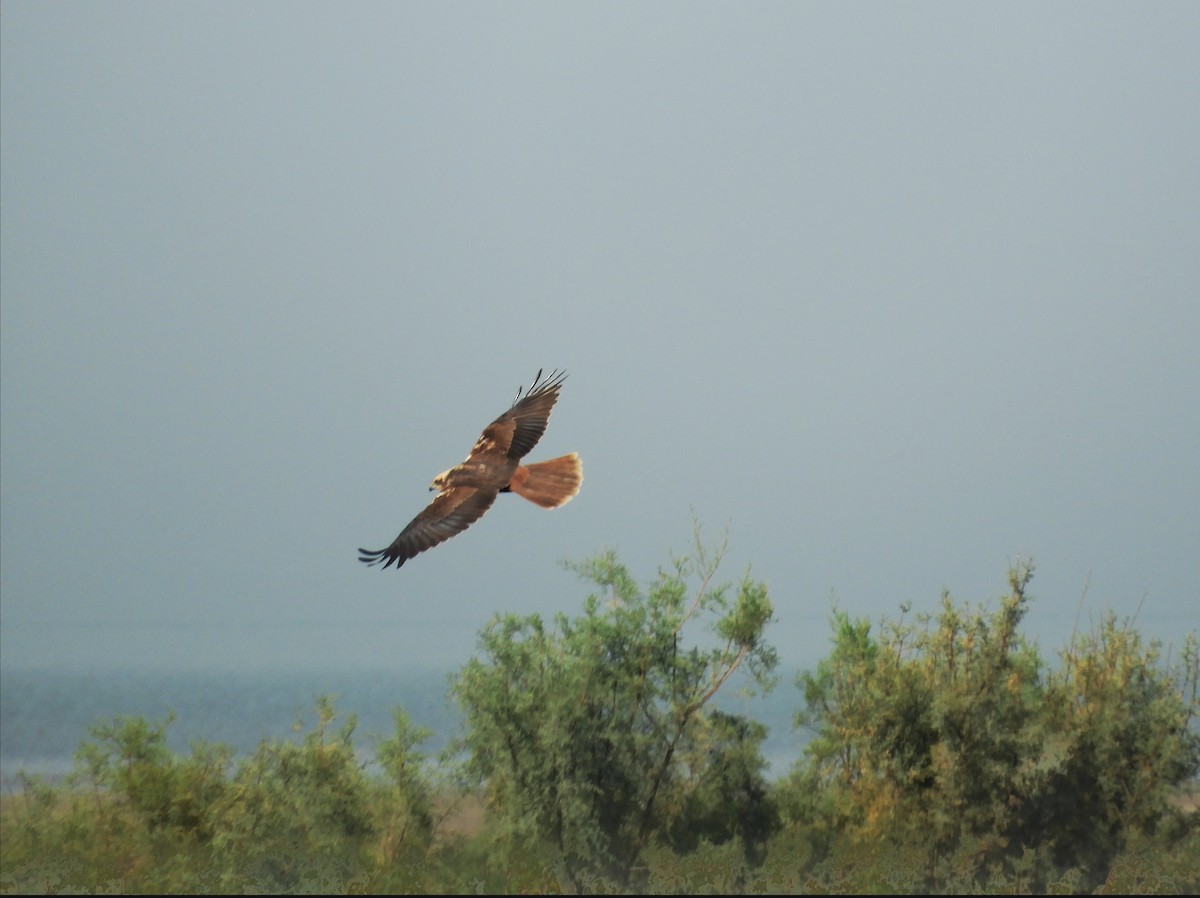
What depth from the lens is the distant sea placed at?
10.2 metres

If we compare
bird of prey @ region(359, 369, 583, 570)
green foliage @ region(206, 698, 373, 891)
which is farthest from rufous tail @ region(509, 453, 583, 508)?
green foliage @ region(206, 698, 373, 891)

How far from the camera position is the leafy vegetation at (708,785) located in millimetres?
9523

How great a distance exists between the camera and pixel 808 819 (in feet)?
32.9

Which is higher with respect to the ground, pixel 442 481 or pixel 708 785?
pixel 442 481

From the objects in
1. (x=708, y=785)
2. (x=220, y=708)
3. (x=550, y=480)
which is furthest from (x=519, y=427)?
(x=220, y=708)

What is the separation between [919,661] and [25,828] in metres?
6.80

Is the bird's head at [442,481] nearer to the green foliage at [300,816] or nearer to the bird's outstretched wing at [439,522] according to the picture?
the bird's outstretched wing at [439,522]

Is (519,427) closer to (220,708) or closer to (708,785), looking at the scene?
(708,785)

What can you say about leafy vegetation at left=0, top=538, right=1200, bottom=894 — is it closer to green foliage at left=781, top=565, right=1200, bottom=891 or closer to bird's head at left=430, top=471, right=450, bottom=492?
green foliage at left=781, top=565, right=1200, bottom=891

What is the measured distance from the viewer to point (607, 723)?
970cm

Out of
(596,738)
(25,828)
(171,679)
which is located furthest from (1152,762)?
(171,679)

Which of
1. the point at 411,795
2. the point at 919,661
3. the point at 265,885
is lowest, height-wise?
the point at 265,885

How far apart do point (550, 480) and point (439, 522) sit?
1.02 metres

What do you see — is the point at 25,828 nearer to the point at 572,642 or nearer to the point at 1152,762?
the point at 572,642
